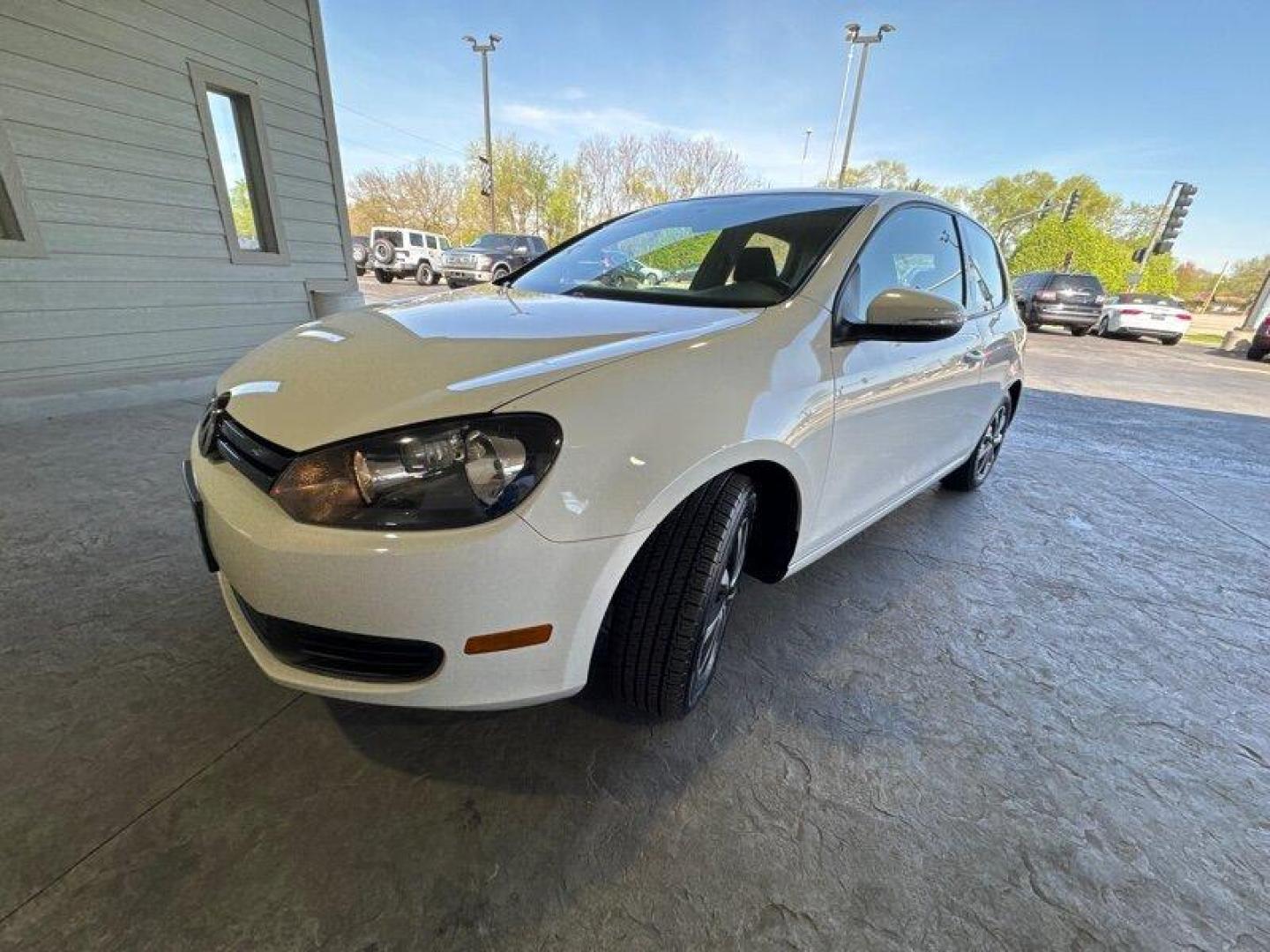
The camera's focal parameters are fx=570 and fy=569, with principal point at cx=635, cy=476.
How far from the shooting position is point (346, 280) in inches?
231

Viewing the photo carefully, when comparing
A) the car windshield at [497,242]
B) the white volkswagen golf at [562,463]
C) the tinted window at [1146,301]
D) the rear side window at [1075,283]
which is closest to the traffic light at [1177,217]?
the tinted window at [1146,301]

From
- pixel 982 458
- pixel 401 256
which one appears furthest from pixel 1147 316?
pixel 401 256

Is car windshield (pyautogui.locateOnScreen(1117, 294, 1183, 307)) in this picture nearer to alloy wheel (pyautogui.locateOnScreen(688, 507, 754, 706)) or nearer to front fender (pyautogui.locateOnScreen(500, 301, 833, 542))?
front fender (pyautogui.locateOnScreen(500, 301, 833, 542))

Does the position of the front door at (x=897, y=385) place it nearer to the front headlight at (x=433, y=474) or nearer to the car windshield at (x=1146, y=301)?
the front headlight at (x=433, y=474)

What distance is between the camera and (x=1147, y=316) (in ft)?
45.5

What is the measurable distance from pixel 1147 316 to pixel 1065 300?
2.64 metres

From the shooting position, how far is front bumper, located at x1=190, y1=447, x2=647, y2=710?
1.02m

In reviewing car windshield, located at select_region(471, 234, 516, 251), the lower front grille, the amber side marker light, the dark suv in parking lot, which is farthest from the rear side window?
the lower front grille

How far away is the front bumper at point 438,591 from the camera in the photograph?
102 centimetres

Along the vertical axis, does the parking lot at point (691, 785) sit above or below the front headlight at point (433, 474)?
below

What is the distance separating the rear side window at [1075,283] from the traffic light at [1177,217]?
215 inches

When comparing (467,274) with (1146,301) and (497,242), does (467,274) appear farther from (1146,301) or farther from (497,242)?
(1146,301)

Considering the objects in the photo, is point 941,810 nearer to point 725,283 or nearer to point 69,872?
point 725,283

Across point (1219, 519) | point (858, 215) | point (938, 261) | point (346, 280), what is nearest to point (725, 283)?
point (858, 215)
